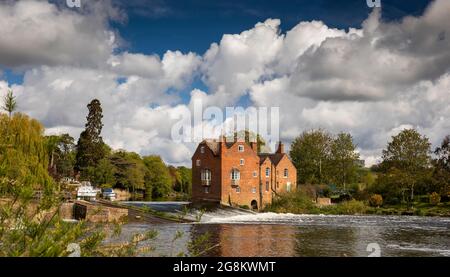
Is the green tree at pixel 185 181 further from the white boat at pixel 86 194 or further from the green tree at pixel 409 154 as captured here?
the white boat at pixel 86 194

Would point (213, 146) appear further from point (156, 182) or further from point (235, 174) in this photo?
point (156, 182)

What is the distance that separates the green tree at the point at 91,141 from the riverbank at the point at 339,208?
29887 mm

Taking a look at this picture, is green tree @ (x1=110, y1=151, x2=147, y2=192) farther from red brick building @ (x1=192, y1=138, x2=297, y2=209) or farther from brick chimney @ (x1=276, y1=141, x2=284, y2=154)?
brick chimney @ (x1=276, y1=141, x2=284, y2=154)

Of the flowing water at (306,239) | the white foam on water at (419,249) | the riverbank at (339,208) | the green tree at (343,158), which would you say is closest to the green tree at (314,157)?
the green tree at (343,158)

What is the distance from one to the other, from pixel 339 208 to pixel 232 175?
14191 mm

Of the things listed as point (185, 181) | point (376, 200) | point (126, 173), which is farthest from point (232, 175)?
point (185, 181)

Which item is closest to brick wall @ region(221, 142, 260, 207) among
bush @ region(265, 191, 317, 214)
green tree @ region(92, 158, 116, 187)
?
bush @ region(265, 191, 317, 214)

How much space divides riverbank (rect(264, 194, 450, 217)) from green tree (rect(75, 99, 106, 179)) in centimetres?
2989

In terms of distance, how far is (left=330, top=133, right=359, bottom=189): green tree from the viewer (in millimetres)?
83438

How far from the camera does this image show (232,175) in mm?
60312

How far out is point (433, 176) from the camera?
65.4 metres
